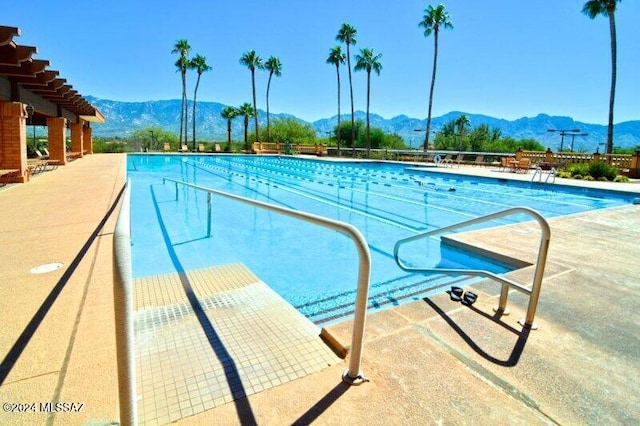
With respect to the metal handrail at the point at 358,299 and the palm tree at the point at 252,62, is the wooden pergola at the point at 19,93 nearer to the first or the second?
the metal handrail at the point at 358,299

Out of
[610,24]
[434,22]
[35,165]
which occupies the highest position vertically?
[434,22]

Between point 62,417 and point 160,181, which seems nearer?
point 62,417

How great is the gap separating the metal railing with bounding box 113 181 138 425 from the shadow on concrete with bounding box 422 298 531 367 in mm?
2029

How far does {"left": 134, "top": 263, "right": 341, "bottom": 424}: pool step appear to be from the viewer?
5.76ft

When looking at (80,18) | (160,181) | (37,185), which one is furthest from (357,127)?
(37,185)

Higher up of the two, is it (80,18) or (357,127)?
(80,18)

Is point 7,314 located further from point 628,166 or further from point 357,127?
point 357,127

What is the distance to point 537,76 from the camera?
61969 millimetres

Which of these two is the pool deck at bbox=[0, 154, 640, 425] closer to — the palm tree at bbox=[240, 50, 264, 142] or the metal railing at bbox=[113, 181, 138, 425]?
the metal railing at bbox=[113, 181, 138, 425]

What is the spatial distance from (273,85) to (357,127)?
14.7 meters

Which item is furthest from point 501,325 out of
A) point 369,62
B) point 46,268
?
point 369,62

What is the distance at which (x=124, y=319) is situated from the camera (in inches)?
44.4

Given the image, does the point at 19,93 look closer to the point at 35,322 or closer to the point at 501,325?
the point at 35,322

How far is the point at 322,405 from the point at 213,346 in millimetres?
942
